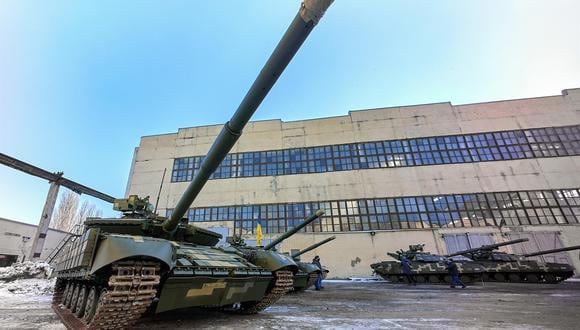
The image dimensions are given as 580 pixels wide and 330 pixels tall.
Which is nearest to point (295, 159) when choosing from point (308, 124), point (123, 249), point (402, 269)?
point (308, 124)

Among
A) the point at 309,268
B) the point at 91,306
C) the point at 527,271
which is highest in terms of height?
the point at 309,268

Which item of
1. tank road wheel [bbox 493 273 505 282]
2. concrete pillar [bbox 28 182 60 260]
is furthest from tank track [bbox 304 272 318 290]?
concrete pillar [bbox 28 182 60 260]

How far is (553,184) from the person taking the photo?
66.8 feet

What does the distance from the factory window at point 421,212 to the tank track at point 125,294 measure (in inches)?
714

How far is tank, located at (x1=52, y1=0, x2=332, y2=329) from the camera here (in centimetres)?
305

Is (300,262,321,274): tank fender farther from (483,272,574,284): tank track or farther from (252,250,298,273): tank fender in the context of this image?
(483,272,574,284): tank track

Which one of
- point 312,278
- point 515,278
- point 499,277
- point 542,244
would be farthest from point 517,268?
point 312,278

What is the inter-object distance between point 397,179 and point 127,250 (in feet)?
70.3

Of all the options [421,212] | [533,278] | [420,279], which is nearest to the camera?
[533,278]

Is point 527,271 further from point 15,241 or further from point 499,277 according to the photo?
point 15,241

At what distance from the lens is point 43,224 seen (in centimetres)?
1892

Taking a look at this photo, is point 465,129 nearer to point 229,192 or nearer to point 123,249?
point 229,192

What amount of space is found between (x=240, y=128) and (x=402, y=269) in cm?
1674

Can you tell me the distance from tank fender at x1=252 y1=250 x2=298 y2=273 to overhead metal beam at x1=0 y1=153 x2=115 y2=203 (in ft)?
52.6
